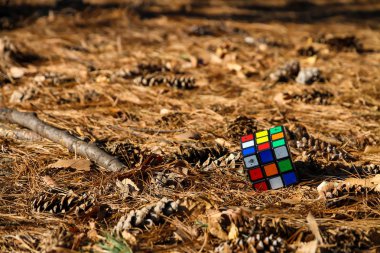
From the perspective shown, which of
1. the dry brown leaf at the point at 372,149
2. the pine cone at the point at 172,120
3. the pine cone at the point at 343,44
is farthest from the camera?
the pine cone at the point at 343,44

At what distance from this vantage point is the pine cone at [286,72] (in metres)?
3.94

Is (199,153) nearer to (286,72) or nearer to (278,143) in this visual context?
(278,143)

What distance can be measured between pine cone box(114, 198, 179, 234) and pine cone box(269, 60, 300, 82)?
205cm

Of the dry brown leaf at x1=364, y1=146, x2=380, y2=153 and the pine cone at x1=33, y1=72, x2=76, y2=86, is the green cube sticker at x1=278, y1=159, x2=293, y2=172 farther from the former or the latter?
the pine cone at x1=33, y1=72, x2=76, y2=86

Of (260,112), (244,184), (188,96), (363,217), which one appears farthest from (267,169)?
(188,96)

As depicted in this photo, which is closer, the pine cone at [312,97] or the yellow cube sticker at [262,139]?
the yellow cube sticker at [262,139]

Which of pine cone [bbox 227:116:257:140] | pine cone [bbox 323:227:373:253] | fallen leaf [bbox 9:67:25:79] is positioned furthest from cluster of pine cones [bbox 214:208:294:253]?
fallen leaf [bbox 9:67:25:79]

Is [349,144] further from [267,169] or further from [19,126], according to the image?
[19,126]

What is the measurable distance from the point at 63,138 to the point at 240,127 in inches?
39.2

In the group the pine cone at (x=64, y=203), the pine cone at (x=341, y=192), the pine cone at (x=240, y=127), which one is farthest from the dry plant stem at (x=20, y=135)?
the pine cone at (x=341, y=192)

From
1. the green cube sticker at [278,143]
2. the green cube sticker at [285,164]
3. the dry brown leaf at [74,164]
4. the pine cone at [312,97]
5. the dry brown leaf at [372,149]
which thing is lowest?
the dry brown leaf at [372,149]

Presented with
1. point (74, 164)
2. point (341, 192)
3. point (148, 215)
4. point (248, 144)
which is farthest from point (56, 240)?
point (341, 192)

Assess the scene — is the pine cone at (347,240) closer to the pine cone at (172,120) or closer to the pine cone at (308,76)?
the pine cone at (172,120)

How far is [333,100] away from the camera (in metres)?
3.62
